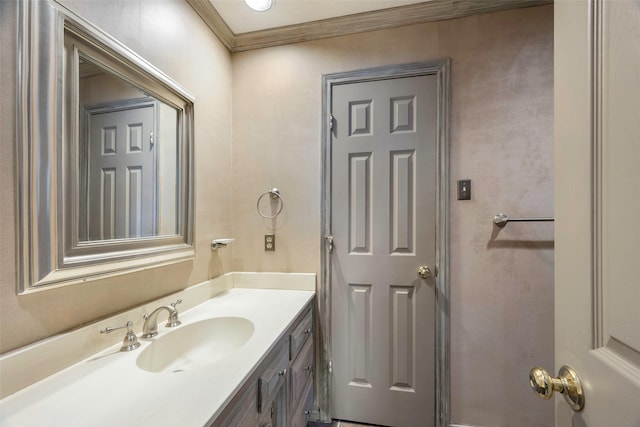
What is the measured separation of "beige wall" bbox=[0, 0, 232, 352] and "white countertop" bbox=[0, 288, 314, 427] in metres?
0.14

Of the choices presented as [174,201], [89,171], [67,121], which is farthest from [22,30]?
[174,201]

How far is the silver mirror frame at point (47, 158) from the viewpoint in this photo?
2.26 feet

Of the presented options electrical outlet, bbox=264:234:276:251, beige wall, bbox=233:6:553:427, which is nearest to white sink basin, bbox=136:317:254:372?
electrical outlet, bbox=264:234:276:251

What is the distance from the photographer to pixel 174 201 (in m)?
1.24

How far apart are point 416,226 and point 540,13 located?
1.27m

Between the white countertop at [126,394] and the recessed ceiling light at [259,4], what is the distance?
1.61 meters

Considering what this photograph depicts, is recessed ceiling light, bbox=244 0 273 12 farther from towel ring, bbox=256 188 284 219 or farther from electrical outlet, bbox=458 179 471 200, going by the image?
electrical outlet, bbox=458 179 471 200

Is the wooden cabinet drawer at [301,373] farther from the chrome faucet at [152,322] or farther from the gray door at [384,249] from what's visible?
the chrome faucet at [152,322]

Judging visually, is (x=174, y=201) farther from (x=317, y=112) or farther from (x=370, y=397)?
(x=370, y=397)

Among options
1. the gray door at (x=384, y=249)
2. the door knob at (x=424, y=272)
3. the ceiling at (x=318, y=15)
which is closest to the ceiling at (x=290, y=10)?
the ceiling at (x=318, y=15)

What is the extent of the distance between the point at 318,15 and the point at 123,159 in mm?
1302

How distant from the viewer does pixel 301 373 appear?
131 cm

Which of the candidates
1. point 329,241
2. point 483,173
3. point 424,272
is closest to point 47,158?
point 329,241

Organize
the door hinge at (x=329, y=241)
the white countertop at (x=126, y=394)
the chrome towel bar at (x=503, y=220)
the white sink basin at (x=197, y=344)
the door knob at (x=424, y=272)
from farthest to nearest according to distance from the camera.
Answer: the door hinge at (x=329, y=241) → the door knob at (x=424, y=272) → the chrome towel bar at (x=503, y=220) → the white sink basin at (x=197, y=344) → the white countertop at (x=126, y=394)
